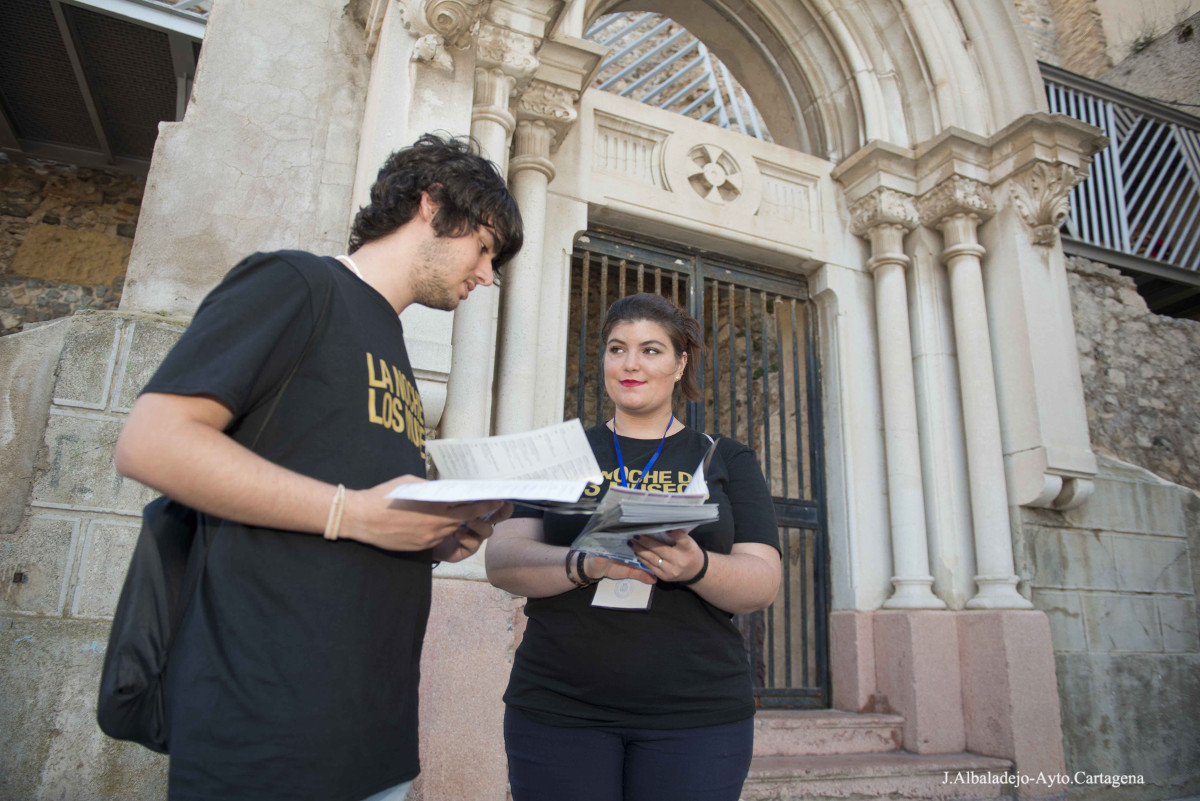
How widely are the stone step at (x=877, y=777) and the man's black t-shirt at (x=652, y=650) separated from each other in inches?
75.5

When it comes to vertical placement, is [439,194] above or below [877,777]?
above

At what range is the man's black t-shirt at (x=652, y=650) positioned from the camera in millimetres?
1510

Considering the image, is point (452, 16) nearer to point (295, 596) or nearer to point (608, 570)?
point (608, 570)

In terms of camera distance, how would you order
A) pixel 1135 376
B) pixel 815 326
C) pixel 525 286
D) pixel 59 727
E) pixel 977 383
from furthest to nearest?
1. pixel 1135 376
2. pixel 815 326
3. pixel 977 383
4. pixel 525 286
5. pixel 59 727

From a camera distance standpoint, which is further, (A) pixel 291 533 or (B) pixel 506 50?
(B) pixel 506 50

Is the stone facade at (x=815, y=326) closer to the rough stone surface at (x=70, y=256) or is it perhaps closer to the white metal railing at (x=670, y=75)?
the rough stone surface at (x=70, y=256)

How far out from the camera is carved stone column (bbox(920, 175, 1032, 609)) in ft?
13.3

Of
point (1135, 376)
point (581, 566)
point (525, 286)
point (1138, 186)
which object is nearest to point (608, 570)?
point (581, 566)

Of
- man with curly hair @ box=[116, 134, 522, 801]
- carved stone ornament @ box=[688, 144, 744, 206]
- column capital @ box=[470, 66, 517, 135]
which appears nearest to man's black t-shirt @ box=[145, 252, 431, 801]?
man with curly hair @ box=[116, 134, 522, 801]

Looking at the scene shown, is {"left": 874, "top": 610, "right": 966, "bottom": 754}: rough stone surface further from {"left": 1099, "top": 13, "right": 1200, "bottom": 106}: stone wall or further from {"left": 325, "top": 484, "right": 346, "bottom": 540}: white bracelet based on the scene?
{"left": 1099, "top": 13, "right": 1200, "bottom": 106}: stone wall

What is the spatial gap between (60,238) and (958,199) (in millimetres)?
6594

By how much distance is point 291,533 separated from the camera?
1.00 m

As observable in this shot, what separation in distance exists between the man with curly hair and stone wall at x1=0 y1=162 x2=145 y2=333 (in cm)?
592

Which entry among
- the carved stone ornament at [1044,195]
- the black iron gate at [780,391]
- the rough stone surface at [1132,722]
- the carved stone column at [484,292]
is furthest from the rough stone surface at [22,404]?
the carved stone ornament at [1044,195]
